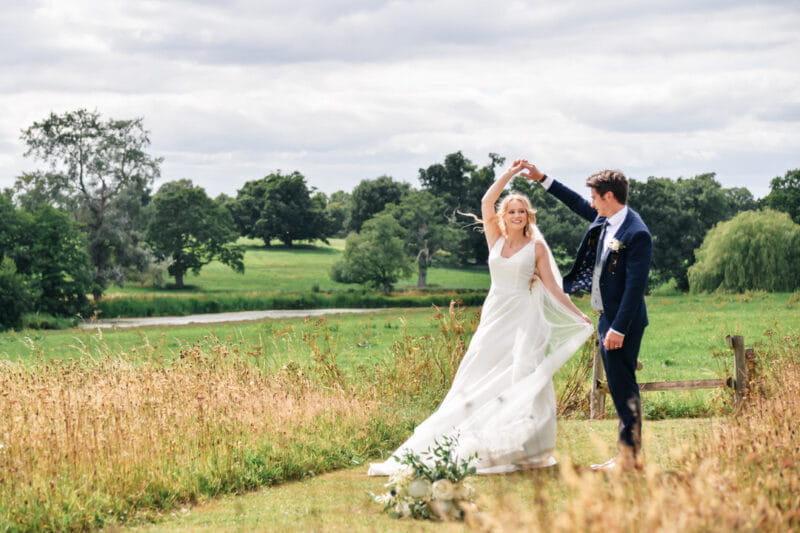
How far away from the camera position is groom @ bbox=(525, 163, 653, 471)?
646cm

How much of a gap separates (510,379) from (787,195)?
71.1 meters

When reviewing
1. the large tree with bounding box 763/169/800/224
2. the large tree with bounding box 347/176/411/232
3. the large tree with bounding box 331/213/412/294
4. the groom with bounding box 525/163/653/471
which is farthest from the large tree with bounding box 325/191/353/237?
the groom with bounding box 525/163/653/471

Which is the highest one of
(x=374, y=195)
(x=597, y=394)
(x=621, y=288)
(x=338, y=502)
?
(x=374, y=195)

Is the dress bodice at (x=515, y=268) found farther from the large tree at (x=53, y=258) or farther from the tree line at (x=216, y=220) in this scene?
the large tree at (x=53, y=258)

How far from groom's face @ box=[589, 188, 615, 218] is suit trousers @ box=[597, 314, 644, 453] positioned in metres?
0.87

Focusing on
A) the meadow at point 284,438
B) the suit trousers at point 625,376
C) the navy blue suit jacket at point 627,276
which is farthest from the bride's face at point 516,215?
the meadow at point 284,438

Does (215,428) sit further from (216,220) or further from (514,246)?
(216,220)

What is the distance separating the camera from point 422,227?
65125mm

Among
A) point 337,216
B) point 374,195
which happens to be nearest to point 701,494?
point 374,195

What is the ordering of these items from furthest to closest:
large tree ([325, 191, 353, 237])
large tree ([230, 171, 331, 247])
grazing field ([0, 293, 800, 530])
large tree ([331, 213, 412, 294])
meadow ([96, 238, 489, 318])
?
1. large tree ([325, 191, 353, 237])
2. large tree ([230, 171, 331, 247])
3. large tree ([331, 213, 412, 294])
4. meadow ([96, 238, 489, 318])
5. grazing field ([0, 293, 800, 530])

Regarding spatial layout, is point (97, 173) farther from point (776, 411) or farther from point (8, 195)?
point (776, 411)

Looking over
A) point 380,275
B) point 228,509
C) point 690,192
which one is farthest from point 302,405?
point 690,192

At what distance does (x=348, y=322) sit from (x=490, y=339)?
87.7ft

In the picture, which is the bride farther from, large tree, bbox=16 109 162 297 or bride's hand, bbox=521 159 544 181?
large tree, bbox=16 109 162 297
